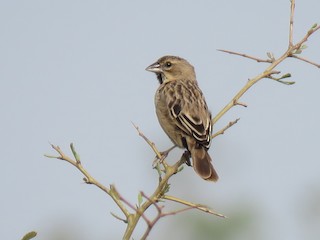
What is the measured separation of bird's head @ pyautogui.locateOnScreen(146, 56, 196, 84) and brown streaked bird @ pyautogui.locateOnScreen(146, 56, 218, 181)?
10 millimetres

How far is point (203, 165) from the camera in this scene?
512 centimetres

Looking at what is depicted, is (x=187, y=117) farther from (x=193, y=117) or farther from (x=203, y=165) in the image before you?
(x=203, y=165)

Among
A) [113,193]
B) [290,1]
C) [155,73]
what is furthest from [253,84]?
[155,73]

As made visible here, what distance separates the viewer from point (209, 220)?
1462 cm

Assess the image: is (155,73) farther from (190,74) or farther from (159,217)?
(159,217)

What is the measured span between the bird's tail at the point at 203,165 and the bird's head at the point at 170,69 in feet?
6.26

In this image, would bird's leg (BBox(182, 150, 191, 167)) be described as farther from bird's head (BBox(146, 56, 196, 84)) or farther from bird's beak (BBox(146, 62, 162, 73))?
Answer: bird's beak (BBox(146, 62, 162, 73))

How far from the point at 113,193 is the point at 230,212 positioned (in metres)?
12.3

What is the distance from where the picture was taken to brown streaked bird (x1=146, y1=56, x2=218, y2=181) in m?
5.30

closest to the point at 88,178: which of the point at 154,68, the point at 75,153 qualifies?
the point at 75,153

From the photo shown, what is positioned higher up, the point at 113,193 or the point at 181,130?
the point at 113,193

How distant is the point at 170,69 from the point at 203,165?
241cm

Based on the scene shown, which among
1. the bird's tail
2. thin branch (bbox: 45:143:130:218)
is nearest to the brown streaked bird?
the bird's tail

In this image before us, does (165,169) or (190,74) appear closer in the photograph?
(165,169)
